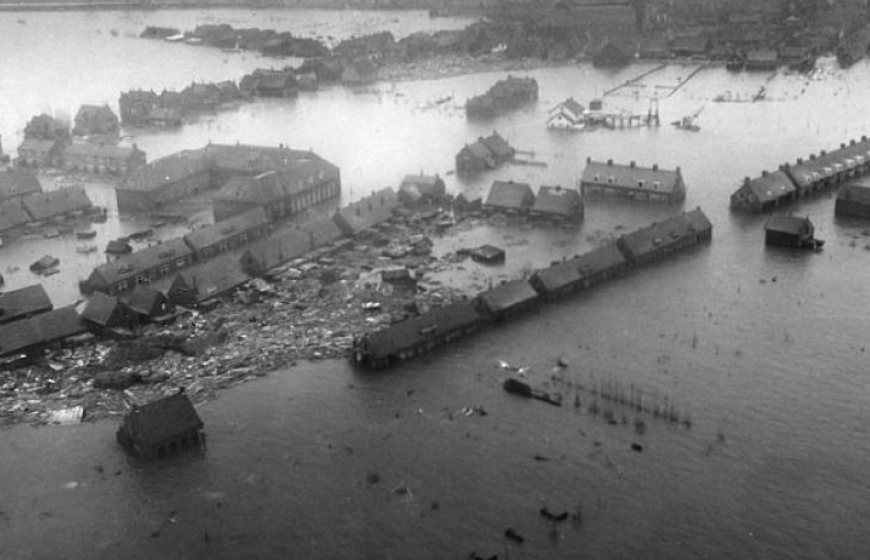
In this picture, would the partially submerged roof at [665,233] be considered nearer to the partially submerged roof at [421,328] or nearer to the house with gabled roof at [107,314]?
the partially submerged roof at [421,328]

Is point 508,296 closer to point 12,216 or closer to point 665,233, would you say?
point 665,233

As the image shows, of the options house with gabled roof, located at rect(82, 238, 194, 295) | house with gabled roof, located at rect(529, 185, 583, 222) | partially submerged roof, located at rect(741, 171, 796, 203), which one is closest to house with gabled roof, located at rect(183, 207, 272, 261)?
house with gabled roof, located at rect(82, 238, 194, 295)

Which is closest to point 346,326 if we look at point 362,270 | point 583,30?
point 362,270

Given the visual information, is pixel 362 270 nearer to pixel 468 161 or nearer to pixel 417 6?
pixel 468 161

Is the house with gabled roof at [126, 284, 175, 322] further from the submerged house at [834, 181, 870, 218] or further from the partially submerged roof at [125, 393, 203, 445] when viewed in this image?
the submerged house at [834, 181, 870, 218]

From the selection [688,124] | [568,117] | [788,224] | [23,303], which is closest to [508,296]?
[788,224]

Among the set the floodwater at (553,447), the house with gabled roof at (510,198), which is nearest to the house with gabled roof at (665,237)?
the floodwater at (553,447)
